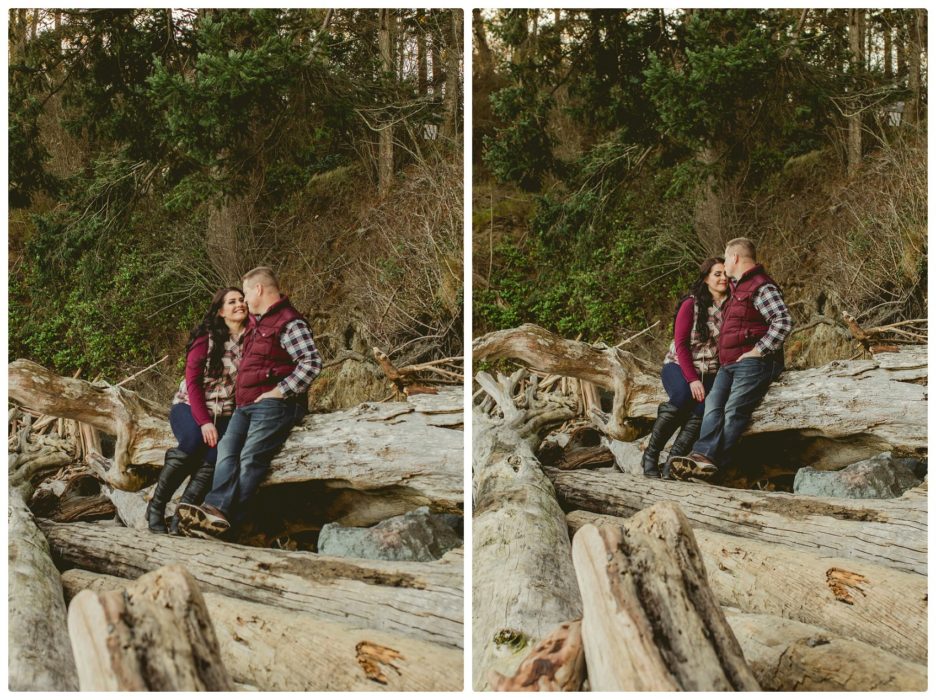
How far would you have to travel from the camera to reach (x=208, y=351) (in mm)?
3551

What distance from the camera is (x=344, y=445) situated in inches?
139

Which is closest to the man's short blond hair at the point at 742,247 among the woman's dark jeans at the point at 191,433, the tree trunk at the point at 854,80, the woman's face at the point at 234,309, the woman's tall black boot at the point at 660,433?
the tree trunk at the point at 854,80

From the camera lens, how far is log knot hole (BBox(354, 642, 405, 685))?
309 cm

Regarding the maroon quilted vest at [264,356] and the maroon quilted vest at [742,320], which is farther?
the maroon quilted vest at [742,320]

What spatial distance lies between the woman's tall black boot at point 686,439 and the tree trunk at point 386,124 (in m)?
1.79

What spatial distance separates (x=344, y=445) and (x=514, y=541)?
87 centimetres

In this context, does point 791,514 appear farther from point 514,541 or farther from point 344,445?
point 344,445

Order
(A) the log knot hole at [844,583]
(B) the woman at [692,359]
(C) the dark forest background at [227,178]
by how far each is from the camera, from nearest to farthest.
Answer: (A) the log knot hole at [844,583], (C) the dark forest background at [227,178], (B) the woman at [692,359]

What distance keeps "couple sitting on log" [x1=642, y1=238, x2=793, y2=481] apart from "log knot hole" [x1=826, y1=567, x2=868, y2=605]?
65 cm

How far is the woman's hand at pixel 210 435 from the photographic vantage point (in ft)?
11.5

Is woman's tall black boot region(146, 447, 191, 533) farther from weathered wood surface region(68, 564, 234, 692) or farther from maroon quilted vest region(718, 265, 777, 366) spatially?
maroon quilted vest region(718, 265, 777, 366)

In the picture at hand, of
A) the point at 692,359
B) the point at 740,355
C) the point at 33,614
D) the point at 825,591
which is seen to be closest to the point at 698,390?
the point at 692,359

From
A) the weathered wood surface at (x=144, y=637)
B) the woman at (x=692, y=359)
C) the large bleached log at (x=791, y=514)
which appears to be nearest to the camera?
the weathered wood surface at (x=144, y=637)

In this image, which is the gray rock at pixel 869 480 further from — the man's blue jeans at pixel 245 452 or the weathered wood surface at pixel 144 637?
the weathered wood surface at pixel 144 637
